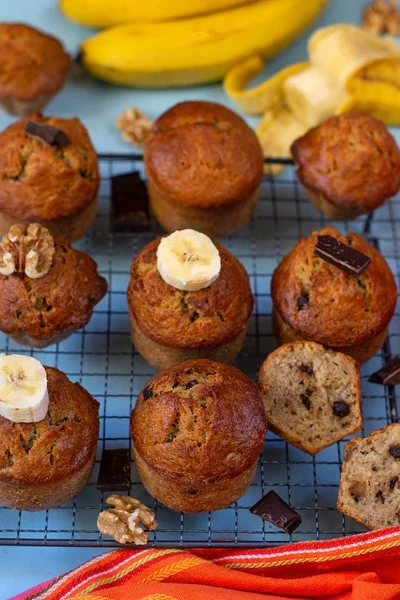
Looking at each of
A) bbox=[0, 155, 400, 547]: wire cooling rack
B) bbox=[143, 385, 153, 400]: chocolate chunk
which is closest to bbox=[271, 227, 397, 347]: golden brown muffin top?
bbox=[0, 155, 400, 547]: wire cooling rack

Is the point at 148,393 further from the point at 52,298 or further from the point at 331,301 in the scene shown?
the point at 331,301

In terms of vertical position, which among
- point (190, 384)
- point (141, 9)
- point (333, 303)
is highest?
point (141, 9)

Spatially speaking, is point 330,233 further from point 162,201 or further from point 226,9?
point 226,9

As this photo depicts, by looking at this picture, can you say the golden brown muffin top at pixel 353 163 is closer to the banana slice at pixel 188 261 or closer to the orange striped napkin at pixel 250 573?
the banana slice at pixel 188 261

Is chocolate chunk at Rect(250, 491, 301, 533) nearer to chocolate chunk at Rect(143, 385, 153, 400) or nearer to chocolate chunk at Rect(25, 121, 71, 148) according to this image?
chocolate chunk at Rect(143, 385, 153, 400)

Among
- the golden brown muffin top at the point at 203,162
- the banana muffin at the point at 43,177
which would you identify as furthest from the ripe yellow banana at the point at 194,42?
the banana muffin at the point at 43,177

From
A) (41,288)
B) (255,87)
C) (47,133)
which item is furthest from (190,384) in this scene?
(255,87)

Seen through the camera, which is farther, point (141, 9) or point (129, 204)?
point (141, 9)
